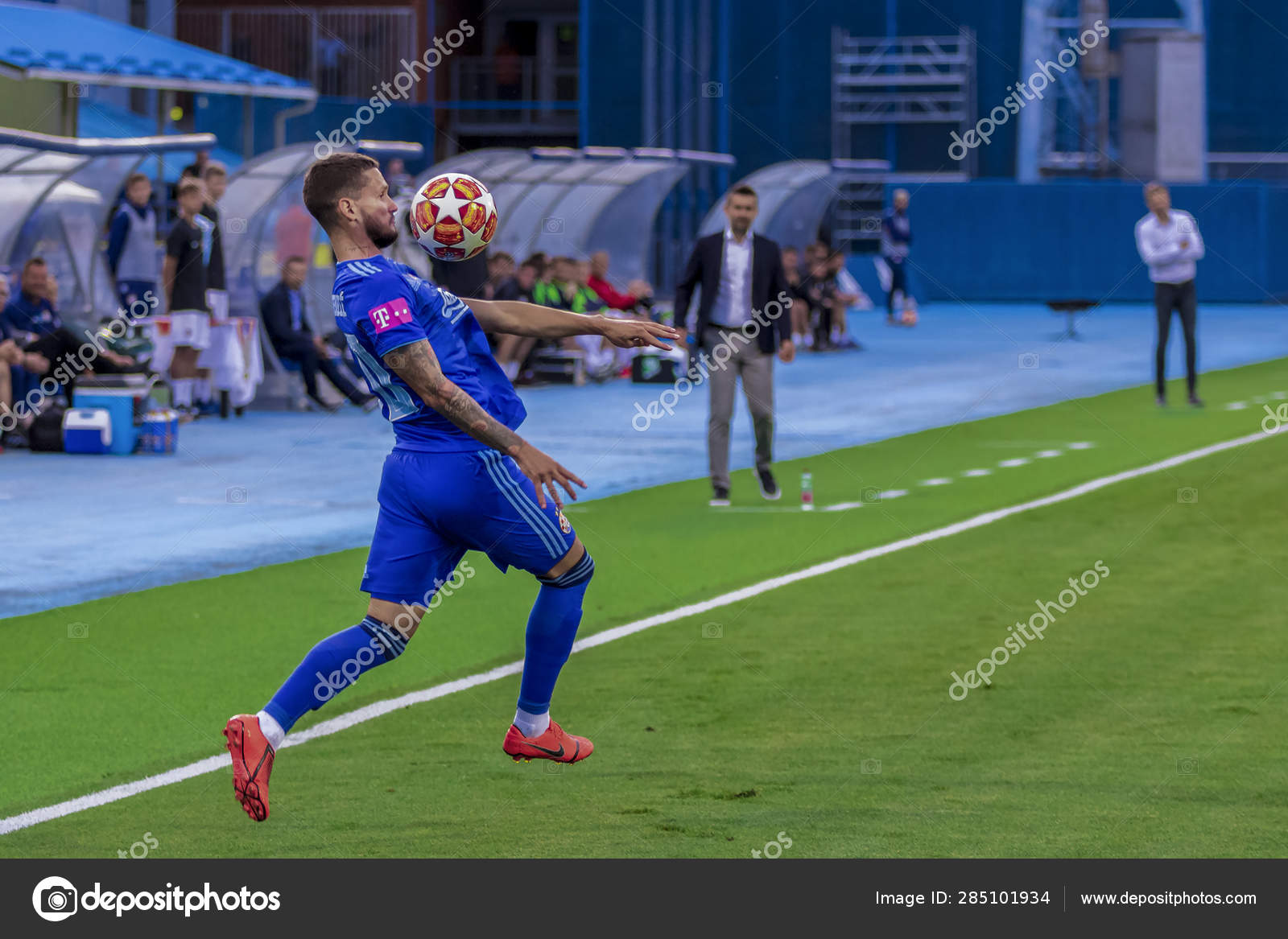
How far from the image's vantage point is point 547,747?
716 cm

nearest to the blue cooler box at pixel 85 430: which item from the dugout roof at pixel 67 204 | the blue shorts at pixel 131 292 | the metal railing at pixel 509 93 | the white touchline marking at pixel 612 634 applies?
the blue shorts at pixel 131 292

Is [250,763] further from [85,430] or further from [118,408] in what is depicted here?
[118,408]

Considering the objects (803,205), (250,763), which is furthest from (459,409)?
(803,205)

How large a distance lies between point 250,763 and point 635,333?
1.80m

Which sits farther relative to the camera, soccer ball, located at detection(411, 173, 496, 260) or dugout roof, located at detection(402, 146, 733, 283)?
dugout roof, located at detection(402, 146, 733, 283)

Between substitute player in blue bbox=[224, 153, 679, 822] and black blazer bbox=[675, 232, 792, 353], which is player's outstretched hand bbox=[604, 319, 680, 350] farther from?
black blazer bbox=[675, 232, 792, 353]

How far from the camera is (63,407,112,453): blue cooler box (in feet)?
58.7

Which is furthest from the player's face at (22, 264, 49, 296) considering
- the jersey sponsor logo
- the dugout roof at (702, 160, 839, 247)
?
the dugout roof at (702, 160, 839, 247)

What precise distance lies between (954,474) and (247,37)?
35.0 metres

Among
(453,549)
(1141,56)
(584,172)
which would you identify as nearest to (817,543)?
(453,549)

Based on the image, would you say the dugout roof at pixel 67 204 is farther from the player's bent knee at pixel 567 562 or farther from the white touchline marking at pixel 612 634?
the player's bent knee at pixel 567 562

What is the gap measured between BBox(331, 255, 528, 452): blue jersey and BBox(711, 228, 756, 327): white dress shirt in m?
7.54

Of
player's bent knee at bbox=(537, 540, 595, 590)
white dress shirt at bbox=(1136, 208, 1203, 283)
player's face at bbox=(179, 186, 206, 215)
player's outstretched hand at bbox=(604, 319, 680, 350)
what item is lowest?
player's bent knee at bbox=(537, 540, 595, 590)

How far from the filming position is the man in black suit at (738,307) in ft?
46.6
